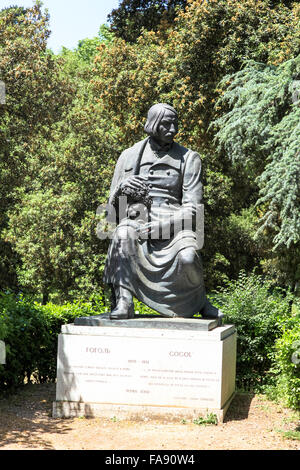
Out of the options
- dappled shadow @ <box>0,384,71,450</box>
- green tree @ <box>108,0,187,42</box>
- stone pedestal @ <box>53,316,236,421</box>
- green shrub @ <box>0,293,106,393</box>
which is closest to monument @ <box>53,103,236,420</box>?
stone pedestal @ <box>53,316,236,421</box>

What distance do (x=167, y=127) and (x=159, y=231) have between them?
4.41 ft

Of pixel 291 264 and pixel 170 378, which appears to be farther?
pixel 291 264

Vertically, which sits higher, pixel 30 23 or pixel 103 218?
pixel 30 23

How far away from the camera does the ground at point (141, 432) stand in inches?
202

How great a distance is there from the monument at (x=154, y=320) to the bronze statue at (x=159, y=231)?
0.01m

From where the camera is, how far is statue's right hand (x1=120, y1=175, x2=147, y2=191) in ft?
22.9

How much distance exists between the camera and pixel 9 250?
19938mm

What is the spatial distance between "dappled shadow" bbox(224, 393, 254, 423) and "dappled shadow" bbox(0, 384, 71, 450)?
5.79 ft

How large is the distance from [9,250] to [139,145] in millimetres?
13396

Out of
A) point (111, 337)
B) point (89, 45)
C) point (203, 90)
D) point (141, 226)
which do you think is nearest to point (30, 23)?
point (203, 90)

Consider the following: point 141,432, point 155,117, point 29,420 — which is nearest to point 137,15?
point 155,117

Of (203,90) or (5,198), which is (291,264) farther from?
(5,198)

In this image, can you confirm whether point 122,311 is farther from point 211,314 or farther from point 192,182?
point 192,182

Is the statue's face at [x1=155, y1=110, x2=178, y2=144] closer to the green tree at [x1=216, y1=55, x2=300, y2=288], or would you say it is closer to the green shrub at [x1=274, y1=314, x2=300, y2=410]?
the green shrub at [x1=274, y1=314, x2=300, y2=410]
